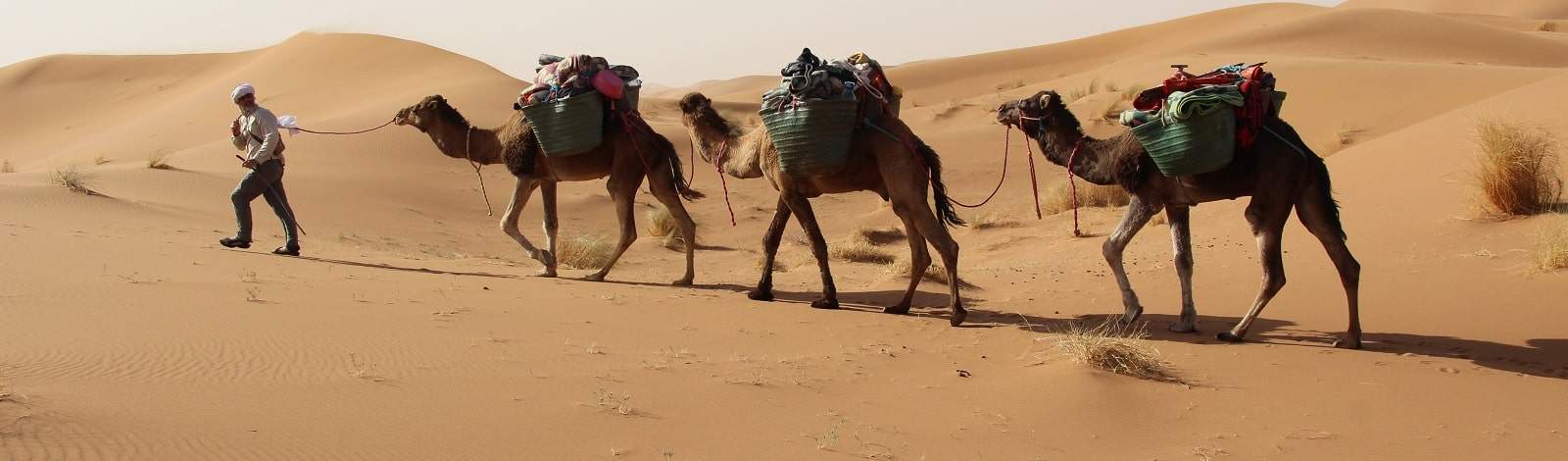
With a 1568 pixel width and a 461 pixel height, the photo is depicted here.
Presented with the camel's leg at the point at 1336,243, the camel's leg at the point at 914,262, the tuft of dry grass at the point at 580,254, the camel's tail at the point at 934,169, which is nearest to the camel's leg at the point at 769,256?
the camel's leg at the point at 914,262

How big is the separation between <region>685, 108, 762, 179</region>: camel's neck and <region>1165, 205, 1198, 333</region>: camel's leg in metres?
3.37

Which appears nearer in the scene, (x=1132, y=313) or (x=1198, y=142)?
(x=1198, y=142)

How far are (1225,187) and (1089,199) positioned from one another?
981 centimetres

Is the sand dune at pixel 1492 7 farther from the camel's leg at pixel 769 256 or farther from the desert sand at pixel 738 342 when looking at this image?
the camel's leg at pixel 769 256

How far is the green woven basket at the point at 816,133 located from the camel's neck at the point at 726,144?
82cm

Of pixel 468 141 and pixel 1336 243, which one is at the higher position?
pixel 468 141

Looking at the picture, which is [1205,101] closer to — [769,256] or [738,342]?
[738,342]

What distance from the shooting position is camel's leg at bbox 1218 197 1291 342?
776 centimetres

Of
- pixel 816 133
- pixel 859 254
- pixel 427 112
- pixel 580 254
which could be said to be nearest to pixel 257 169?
pixel 427 112

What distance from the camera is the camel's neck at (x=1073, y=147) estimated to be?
865 centimetres

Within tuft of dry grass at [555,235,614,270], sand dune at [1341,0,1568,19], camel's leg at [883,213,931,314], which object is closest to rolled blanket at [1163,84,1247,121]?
camel's leg at [883,213,931,314]

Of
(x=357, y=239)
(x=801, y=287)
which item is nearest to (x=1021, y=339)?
(x=801, y=287)

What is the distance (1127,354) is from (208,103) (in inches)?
1521

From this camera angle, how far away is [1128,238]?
8539 millimetres
